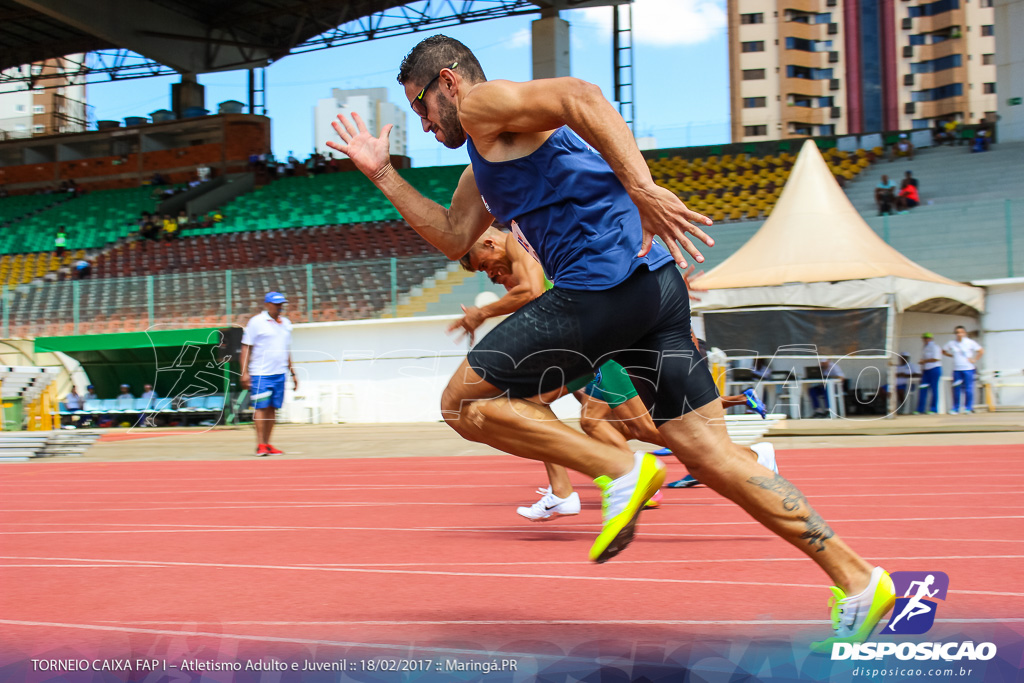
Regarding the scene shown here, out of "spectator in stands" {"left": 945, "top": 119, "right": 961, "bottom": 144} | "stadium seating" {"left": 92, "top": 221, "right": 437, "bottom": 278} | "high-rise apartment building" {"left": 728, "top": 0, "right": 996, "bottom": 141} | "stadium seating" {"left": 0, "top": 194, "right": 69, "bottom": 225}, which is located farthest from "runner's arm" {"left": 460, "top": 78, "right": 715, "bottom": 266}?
"high-rise apartment building" {"left": 728, "top": 0, "right": 996, "bottom": 141}

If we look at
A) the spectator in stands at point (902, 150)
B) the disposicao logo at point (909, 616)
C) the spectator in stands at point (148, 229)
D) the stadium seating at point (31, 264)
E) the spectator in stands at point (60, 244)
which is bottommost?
the disposicao logo at point (909, 616)

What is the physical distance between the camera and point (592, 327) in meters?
2.47

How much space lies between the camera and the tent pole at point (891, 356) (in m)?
14.5

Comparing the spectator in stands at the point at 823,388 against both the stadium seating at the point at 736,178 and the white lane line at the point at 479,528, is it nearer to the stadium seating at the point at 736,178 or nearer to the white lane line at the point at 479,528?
the stadium seating at the point at 736,178

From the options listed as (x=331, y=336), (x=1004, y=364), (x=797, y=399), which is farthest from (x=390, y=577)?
(x=331, y=336)

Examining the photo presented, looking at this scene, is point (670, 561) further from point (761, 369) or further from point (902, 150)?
point (902, 150)

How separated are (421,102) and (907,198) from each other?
67.5 feet

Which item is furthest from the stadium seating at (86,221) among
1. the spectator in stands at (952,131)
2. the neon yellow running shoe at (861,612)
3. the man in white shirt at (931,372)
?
the neon yellow running shoe at (861,612)

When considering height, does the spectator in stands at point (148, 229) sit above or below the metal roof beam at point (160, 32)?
below

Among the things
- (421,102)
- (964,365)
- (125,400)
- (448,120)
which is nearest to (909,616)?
(448,120)

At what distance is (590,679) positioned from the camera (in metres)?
2.18

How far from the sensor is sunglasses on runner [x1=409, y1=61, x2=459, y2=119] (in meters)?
2.71

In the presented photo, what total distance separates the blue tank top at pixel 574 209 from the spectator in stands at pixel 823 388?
13790 millimetres

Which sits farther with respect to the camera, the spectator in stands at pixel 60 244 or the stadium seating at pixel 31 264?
the spectator in stands at pixel 60 244
